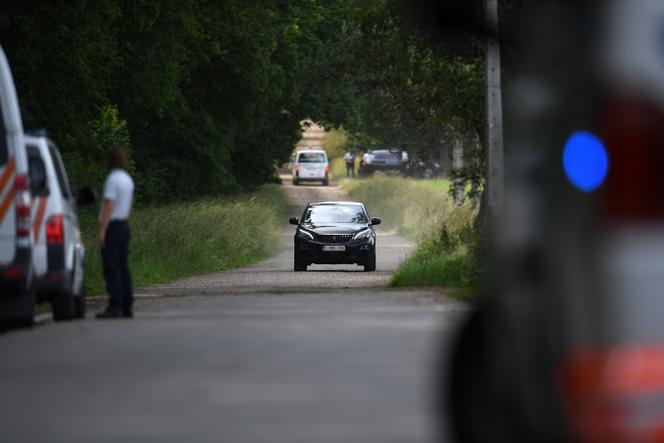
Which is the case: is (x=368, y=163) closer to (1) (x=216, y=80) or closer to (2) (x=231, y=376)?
(1) (x=216, y=80)

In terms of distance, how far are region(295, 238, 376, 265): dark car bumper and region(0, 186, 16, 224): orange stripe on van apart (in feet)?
75.6

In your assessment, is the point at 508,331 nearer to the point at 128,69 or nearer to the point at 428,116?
the point at 428,116

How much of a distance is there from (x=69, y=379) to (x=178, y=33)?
4092 centimetres

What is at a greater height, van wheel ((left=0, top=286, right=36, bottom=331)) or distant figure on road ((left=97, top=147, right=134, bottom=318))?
distant figure on road ((left=97, top=147, right=134, bottom=318))

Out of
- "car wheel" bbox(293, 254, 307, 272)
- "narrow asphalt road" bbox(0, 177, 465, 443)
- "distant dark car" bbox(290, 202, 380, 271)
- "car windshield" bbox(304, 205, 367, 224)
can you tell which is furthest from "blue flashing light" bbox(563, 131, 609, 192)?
"car windshield" bbox(304, 205, 367, 224)

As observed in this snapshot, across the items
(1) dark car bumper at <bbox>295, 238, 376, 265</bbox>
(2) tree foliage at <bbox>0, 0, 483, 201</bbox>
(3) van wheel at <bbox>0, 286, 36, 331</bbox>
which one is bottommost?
(1) dark car bumper at <bbox>295, 238, 376, 265</bbox>

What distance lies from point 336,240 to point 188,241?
451cm

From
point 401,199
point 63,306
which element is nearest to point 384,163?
point 401,199

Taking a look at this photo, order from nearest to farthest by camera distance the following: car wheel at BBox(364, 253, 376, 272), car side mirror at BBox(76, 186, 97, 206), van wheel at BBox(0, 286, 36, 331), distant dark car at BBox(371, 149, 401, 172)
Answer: van wheel at BBox(0, 286, 36, 331) < car side mirror at BBox(76, 186, 97, 206) < car wheel at BBox(364, 253, 376, 272) < distant dark car at BBox(371, 149, 401, 172)

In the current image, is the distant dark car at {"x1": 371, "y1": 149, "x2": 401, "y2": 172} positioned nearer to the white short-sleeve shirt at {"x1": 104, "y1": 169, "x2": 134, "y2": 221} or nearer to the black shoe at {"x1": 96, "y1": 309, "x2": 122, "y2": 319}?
the black shoe at {"x1": 96, "y1": 309, "x2": 122, "y2": 319}

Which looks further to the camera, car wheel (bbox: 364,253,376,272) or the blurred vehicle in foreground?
car wheel (bbox: 364,253,376,272)

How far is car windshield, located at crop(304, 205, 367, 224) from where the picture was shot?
4069 cm

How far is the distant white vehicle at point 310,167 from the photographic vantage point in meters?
104

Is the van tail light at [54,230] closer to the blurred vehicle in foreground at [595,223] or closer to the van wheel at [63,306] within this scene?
the van wheel at [63,306]
